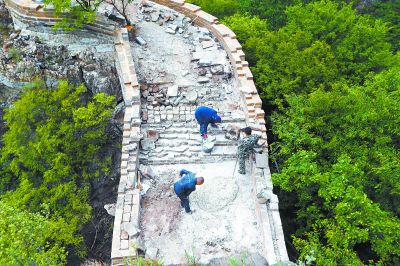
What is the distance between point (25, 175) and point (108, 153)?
11.8 ft

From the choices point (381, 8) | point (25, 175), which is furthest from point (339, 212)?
point (381, 8)

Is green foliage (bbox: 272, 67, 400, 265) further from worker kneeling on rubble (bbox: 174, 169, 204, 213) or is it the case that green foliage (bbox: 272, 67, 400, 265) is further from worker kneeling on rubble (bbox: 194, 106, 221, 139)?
worker kneeling on rubble (bbox: 174, 169, 204, 213)

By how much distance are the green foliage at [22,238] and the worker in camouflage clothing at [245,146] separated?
6.56 meters

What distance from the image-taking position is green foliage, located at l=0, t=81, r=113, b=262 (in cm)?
1589

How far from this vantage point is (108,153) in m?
17.9

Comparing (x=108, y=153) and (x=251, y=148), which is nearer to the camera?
(x=251, y=148)

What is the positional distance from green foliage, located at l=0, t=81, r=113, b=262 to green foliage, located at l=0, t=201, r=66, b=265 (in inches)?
94.6

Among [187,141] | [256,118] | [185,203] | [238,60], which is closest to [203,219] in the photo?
[185,203]

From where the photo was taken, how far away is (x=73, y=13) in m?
17.1

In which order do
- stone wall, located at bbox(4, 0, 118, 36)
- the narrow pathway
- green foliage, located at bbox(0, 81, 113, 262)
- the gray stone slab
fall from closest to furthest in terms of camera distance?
the narrow pathway
the gray stone slab
green foliage, located at bbox(0, 81, 113, 262)
stone wall, located at bbox(4, 0, 118, 36)

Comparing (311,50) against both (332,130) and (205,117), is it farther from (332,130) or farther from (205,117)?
(205,117)

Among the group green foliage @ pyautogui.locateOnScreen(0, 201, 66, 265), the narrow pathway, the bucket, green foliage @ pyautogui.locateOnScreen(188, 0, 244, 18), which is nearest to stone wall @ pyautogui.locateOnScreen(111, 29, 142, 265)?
the narrow pathway

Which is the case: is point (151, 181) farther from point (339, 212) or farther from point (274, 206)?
point (339, 212)

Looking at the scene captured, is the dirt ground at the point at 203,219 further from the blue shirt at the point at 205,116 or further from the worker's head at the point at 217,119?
the worker's head at the point at 217,119
